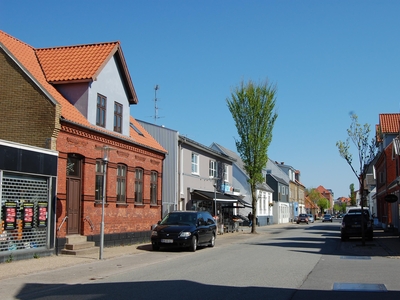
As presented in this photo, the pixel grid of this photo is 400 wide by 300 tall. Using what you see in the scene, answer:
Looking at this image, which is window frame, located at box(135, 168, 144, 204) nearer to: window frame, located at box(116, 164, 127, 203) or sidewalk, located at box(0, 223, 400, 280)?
window frame, located at box(116, 164, 127, 203)

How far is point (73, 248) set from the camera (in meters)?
17.5

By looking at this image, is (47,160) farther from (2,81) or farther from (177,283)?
(177,283)

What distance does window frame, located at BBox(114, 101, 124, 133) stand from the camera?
75.0 ft

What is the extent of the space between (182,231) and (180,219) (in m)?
1.37

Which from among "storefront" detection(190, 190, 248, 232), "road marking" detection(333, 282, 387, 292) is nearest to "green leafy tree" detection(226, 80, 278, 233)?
"storefront" detection(190, 190, 248, 232)

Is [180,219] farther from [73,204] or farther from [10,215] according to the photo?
[10,215]

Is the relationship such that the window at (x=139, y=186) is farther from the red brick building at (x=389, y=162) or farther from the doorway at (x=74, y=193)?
the red brick building at (x=389, y=162)

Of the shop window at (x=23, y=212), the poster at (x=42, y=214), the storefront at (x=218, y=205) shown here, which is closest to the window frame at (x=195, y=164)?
the storefront at (x=218, y=205)

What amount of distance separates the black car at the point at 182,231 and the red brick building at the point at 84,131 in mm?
2470

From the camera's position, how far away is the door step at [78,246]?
57.3 ft

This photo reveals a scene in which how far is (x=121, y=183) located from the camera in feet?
74.5

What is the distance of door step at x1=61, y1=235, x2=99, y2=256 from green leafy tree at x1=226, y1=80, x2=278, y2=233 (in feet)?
63.8

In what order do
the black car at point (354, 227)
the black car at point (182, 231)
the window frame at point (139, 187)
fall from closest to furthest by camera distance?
the black car at point (182, 231) → the window frame at point (139, 187) → the black car at point (354, 227)

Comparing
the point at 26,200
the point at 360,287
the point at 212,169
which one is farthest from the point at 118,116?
the point at 212,169
